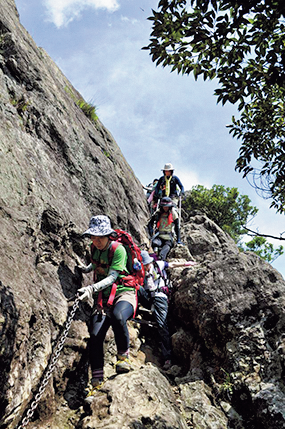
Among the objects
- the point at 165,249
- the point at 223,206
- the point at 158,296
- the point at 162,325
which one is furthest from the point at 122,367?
the point at 223,206

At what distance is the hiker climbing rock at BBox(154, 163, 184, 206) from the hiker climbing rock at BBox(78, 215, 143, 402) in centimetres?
745

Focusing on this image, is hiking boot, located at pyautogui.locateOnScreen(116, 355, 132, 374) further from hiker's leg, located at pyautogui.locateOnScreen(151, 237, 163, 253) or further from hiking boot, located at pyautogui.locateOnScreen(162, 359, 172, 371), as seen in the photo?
hiker's leg, located at pyautogui.locateOnScreen(151, 237, 163, 253)

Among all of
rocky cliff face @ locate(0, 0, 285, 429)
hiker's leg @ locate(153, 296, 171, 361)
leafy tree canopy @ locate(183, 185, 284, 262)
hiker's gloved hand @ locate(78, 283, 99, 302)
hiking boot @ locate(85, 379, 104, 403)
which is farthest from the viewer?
leafy tree canopy @ locate(183, 185, 284, 262)

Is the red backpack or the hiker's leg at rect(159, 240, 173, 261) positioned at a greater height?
the hiker's leg at rect(159, 240, 173, 261)

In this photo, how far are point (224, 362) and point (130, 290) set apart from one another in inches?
84.3

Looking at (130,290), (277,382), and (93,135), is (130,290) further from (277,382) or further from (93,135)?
(93,135)

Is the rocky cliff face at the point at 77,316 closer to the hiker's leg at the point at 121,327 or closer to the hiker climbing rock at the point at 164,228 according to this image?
the hiker's leg at the point at 121,327

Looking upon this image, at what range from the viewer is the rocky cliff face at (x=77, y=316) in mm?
3789

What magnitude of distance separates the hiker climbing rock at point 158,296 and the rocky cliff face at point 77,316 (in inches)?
8.1

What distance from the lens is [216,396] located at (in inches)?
206

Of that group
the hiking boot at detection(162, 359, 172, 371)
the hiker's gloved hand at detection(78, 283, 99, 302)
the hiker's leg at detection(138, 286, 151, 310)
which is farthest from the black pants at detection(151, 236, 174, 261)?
the hiker's gloved hand at detection(78, 283, 99, 302)

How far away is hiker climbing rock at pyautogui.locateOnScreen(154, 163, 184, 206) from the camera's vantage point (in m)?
13.1

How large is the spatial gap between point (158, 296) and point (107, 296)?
6.43 ft

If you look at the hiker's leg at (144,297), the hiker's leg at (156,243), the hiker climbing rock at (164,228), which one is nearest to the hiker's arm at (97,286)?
the hiker's leg at (144,297)
